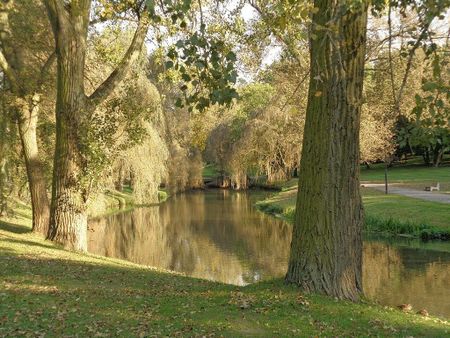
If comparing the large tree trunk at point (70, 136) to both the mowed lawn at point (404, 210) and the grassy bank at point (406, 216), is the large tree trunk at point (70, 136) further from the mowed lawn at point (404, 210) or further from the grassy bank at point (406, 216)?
the mowed lawn at point (404, 210)

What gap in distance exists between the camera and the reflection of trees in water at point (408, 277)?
12500 mm

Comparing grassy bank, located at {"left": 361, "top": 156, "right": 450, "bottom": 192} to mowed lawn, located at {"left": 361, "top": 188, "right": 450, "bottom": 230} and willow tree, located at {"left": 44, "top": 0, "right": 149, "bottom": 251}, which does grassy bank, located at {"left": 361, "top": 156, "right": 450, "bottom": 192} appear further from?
willow tree, located at {"left": 44, "top": 0, "right": 149, "bottom": 251}

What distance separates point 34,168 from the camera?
15617 mm

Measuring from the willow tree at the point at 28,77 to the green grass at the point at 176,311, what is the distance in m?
6.56

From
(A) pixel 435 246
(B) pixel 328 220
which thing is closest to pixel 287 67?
(A) pixel 435 246

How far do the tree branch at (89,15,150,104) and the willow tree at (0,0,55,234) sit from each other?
2.14 meters

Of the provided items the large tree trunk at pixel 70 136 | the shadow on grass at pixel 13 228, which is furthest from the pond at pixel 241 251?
the large tree trunk at pixel 70 136

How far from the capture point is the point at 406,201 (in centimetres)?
2662

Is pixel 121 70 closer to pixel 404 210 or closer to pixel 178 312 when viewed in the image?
pixel 178 312

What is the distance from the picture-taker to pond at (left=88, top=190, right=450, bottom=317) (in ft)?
46.0

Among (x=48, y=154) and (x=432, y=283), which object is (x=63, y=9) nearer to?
(x=48, y=154)

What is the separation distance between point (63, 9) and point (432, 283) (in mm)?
12237

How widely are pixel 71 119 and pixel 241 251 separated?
31.4ft

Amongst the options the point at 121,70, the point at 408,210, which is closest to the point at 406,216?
the point at 408,210
